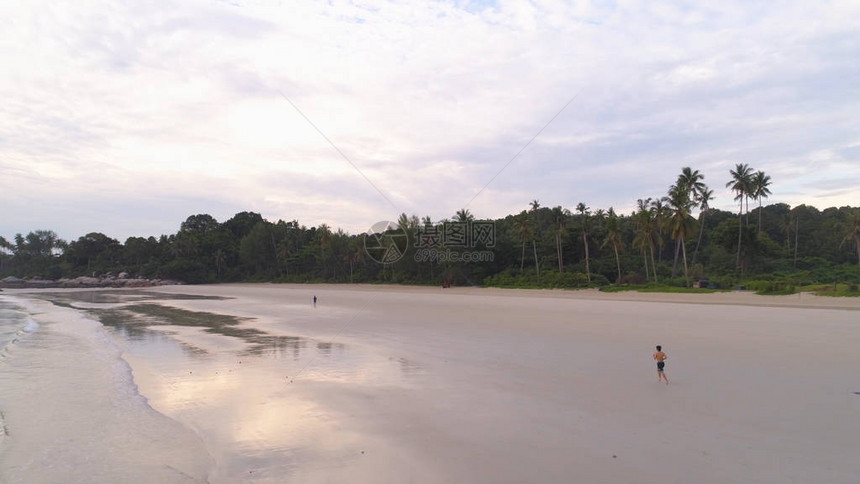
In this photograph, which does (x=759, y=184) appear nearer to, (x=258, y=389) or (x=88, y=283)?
(x=258, y=389)

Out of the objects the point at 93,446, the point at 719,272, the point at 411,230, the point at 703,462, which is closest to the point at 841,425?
the point at 703,462

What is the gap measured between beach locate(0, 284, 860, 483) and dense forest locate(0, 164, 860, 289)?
3092 centimetres

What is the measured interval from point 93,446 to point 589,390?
9085 millimetres

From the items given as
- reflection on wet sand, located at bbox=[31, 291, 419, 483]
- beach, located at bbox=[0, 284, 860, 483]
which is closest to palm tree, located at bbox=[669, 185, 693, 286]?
beach, located at bbox=[0, 284, 860, 483]

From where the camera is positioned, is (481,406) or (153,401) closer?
(481,406)

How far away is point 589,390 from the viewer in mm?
10375

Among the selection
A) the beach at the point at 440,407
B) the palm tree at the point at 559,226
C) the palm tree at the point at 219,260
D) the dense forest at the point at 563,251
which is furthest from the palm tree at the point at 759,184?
the palm tree at the point at 219,260

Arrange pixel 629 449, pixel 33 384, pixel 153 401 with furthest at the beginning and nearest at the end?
pixel 33 384 < pixel 153 401 < pixel 629 449

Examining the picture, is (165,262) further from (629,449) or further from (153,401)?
(629,449)

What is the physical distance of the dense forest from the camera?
48938mm

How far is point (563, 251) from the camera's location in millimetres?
57594

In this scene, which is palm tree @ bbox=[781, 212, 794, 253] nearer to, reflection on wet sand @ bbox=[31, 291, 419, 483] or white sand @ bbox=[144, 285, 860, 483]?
white sand @ bbox=[144, 285, 860, 483]

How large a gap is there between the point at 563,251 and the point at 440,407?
5066cm

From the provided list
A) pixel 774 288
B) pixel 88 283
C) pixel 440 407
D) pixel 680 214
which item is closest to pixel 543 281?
pixel 680 214
